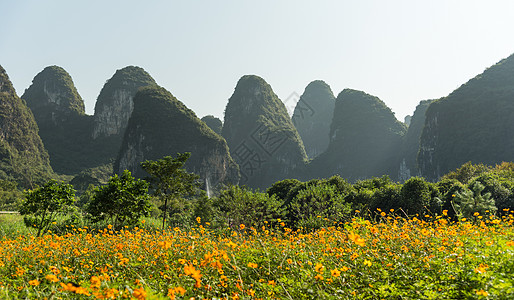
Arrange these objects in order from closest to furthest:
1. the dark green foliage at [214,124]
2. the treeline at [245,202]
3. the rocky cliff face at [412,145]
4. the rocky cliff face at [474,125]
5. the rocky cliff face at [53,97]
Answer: the treeline at [245,202] < the rocky cliff face at [474,125] < the rocky cliff face at [412,145] < the rocky cliff face at [53,97] < the dark green foliage at [214,124]

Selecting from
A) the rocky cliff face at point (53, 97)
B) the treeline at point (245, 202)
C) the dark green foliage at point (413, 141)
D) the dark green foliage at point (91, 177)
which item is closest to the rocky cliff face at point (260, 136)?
the dark green foliage at point (413, 141)

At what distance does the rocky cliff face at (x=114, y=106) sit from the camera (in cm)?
13675

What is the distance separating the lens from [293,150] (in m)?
146

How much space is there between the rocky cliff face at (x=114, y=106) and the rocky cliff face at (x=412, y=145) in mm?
132081

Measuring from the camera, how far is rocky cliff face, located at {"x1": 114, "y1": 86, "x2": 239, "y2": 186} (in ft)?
339

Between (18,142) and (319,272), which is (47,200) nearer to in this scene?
(319,272)

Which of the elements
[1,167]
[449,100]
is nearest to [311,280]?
[449,100]

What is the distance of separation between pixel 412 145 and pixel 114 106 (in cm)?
14331

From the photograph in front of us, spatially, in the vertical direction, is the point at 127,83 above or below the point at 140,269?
above

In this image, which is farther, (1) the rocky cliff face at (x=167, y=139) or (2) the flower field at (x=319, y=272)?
(1) the rocky cliff face at (x=167, y=139)

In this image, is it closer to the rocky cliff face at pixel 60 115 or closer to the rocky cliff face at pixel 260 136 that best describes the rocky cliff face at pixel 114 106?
the rocky cliff face at pixel 60 115

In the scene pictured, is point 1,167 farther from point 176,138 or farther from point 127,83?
point 127,83

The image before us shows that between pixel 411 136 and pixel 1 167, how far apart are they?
15586 centimetres

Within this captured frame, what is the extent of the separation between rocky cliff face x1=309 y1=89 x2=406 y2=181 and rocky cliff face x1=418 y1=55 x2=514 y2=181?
5329cm
